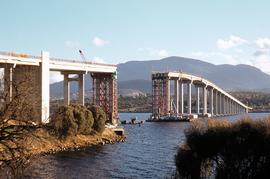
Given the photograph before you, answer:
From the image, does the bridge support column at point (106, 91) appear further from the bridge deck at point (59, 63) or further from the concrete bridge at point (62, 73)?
the bridge deck at point (59, 63)

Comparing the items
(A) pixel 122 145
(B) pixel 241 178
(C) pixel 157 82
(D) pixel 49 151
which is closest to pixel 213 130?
(B) pixel 241 178

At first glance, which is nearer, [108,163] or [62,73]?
[108,163]

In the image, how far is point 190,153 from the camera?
117 feet

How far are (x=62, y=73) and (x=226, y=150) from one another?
83.5 meters

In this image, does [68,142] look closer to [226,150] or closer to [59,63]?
[59,63]

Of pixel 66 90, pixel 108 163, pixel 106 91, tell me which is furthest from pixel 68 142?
pixel 106 91

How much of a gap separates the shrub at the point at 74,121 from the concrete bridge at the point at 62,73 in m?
3.43

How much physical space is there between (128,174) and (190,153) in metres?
15.7

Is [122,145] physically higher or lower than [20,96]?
lower

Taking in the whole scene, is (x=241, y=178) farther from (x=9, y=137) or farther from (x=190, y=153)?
(x=9, y=137)

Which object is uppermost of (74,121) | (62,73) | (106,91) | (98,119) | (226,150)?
(62,73)

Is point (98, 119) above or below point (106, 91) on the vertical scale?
below

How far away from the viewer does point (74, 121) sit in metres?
78.0

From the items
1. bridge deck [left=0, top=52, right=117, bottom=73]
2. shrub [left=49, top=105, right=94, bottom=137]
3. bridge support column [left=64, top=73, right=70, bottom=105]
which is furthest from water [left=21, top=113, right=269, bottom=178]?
bridge support column [left=64, top=73, right=70, bottom=105]
